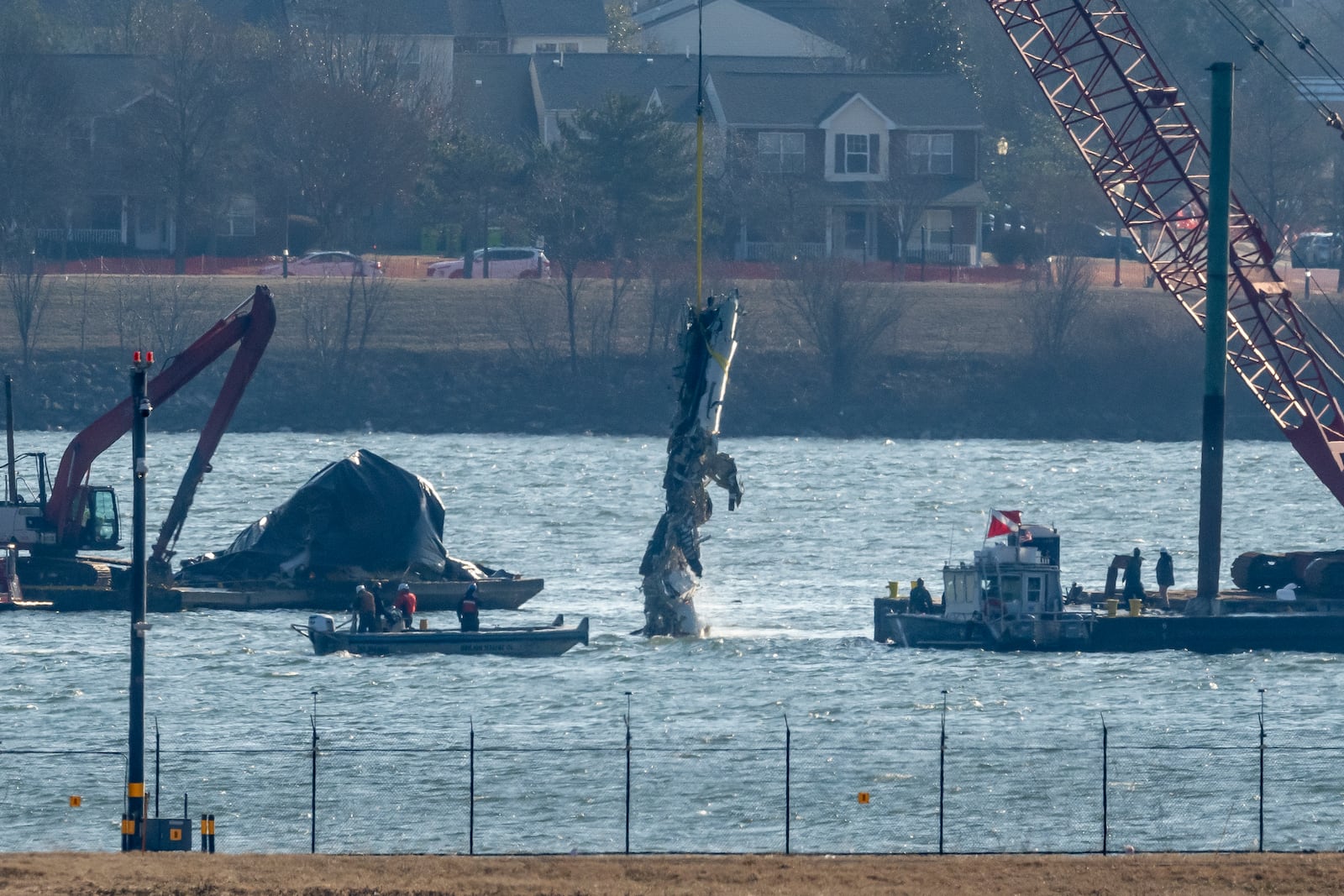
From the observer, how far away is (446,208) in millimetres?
137875

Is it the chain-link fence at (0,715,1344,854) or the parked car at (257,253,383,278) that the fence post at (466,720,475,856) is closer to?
the chain-link fence at (0,715,1344,854)

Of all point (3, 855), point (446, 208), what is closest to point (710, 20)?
point (446, 208)

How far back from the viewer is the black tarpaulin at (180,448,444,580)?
6325 centimetres

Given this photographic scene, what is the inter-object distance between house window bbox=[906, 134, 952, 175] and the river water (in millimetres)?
64192

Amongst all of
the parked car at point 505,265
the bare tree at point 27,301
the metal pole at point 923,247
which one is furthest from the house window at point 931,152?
the bare tree at point 27,301

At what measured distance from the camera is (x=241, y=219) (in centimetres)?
14400

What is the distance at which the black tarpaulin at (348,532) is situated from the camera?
6325cm

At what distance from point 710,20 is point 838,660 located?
430ft

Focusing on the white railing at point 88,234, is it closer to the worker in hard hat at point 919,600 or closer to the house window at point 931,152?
the house window at point 931,152

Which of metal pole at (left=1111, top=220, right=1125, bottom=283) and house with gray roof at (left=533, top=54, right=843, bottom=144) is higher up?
house with gray roof at (left=533, top=54, right=843, bottom=144)

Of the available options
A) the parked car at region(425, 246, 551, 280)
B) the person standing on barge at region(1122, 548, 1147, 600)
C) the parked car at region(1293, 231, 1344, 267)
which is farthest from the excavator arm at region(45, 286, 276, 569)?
the parked car at region(1293, 231, 1344, 267)

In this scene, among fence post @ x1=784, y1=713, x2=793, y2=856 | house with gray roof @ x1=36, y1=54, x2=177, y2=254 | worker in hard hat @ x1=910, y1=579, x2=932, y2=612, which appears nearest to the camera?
fence post @ x1=784, y1=713, x2=793, y2=856

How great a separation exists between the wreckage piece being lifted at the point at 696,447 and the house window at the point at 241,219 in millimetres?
91615

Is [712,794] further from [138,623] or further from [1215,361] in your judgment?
[1215,361]
